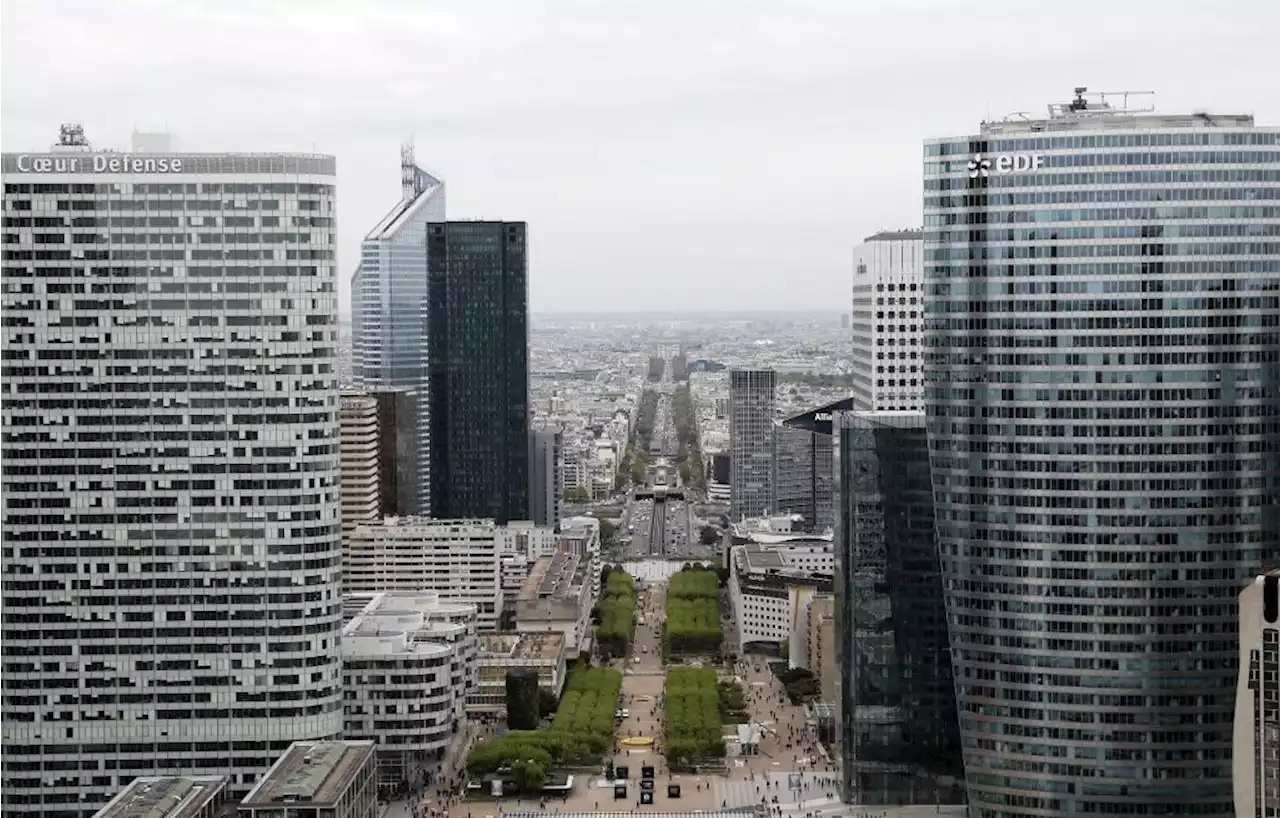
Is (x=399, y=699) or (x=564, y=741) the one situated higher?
(x=399, y=699)

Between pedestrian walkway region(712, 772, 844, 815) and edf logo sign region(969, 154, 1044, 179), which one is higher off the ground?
edf logo sign region(969, 154, 1044, 179)

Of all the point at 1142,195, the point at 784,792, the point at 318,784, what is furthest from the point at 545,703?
the point at 1142,195

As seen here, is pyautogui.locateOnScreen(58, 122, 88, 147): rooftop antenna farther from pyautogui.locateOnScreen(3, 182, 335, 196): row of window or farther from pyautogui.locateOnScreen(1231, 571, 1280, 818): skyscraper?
pyautogui.locateOnScreen(1231, 571, 1280, 818): skyscraper

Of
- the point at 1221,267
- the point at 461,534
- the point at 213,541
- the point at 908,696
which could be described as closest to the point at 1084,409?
the point at 1221,267

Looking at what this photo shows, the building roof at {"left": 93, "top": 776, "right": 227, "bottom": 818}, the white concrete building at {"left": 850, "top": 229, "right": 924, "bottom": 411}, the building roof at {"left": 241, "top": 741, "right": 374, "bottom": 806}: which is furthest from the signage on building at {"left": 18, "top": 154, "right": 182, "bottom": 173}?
the white concrete building at {"left": 850, "top": 229, "right": 924, "bottom": 411}

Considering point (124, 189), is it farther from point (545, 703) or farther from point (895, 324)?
point (545, 703)

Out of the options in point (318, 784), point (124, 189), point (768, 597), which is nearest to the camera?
point (318, 784)

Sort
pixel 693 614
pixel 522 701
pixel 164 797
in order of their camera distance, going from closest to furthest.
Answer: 1. pixel 164 797
2. pixel 522 701
3. pixel 693 614
